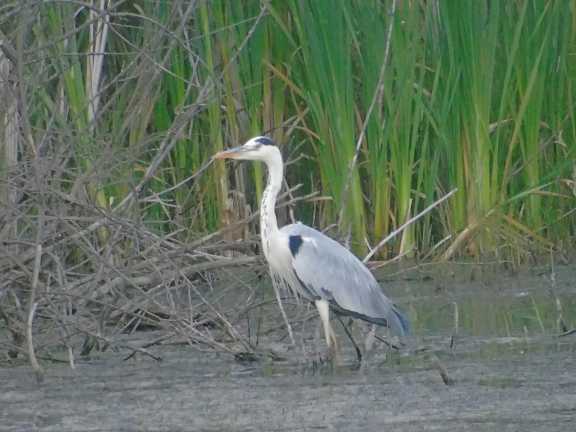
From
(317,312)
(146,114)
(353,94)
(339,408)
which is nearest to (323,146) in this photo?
(353,94)

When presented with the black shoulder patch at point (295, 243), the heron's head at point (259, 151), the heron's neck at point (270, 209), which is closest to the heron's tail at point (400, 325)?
the black shoulder patch at point (295, 243)

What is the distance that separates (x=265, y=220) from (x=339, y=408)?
1.59m

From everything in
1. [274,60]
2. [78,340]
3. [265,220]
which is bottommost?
[78,340]

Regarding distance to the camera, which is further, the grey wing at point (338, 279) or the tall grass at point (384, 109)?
the tall grass at point (384, 109)

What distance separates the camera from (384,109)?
29.2 ft

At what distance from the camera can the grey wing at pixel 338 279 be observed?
6.89m

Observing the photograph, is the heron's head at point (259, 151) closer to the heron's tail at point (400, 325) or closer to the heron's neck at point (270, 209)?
the heron's neck at point (270, 209)

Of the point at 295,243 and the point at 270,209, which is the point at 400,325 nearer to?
the point at 295,243

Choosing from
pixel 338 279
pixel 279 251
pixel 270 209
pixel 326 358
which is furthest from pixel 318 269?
pixel 326 358

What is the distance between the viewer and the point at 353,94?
8867 millimetres

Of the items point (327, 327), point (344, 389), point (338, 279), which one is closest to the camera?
point (344, 389)

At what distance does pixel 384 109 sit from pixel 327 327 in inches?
94.9

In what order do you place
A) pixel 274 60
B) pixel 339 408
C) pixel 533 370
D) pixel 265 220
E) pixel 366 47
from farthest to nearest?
pixel 274 60
pixel 366 47
pixel 265 220
pixel 533 370
pixel 339 408

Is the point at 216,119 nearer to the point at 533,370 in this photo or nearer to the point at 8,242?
the point at 8,242
